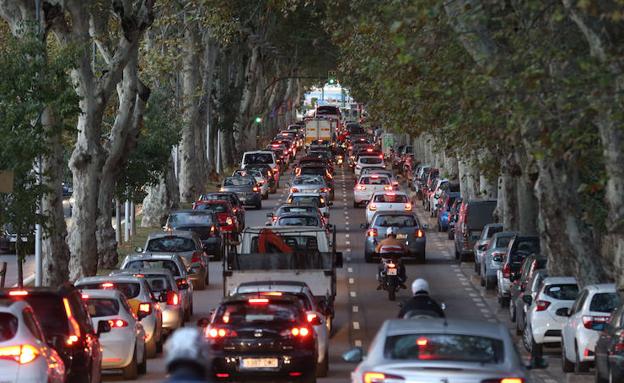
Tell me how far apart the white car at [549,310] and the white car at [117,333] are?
649 centimetres

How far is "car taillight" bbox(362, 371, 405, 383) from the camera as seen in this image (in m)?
13.4

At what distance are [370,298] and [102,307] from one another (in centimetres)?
1444

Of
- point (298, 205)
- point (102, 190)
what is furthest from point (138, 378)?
point (298, 205)

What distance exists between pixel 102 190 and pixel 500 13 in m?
→ 17.9

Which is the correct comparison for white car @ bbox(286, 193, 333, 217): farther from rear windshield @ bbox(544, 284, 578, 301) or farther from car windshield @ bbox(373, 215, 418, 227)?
rear windshield @ bbox(544, 284, 578, 301)

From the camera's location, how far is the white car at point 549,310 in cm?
2659

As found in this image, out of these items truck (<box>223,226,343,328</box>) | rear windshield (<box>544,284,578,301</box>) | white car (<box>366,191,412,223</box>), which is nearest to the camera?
rear windshield (<box>544,284,578,301</box>)

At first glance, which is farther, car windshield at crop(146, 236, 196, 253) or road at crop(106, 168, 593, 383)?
car windshield at crop(146, 236, 196, 253)

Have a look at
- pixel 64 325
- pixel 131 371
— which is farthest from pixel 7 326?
pixel 131 371

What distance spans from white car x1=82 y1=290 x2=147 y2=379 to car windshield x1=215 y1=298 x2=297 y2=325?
2.25 meters

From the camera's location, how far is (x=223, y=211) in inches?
Answer: 2039

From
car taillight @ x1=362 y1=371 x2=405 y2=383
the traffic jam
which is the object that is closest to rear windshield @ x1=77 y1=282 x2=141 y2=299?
the traffic jam

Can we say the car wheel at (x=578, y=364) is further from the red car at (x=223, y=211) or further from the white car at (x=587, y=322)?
the red car at (x=223, y=211)

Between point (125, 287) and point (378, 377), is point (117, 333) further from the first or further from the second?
point (378, 377)
